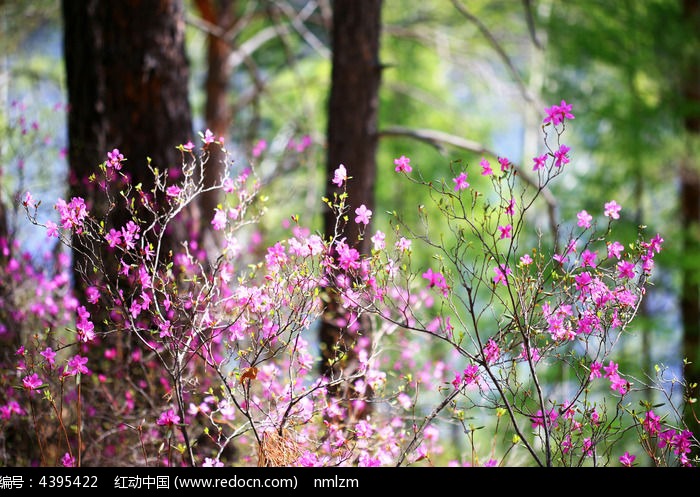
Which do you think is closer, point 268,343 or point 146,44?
point 268,343

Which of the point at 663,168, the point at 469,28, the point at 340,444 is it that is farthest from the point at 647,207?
the point at 340,444

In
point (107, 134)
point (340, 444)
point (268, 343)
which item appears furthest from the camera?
point (107, 134)

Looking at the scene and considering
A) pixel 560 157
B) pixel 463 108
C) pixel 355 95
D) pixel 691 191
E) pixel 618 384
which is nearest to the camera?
pixel 560 157

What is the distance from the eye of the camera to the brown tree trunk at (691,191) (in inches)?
349

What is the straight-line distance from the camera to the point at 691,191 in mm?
9430

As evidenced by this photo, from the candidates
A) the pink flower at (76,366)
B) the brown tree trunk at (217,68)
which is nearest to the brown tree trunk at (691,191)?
the brown tree trunk at (217,68)

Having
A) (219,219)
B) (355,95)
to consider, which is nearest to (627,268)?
(219,219)

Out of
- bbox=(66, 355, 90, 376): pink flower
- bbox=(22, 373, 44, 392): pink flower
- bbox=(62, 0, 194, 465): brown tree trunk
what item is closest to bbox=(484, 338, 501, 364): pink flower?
bbox=(66, 355, 90, 376): pink flower

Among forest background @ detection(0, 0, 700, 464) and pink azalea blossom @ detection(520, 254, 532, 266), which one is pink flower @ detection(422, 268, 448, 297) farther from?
forest background @ detection(0, 0, 700, 464)

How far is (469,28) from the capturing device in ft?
34.3

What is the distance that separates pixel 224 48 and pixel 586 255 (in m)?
6.43

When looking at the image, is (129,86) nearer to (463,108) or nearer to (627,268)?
(627,268)

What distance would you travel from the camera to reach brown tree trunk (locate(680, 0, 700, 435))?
29.1ft
